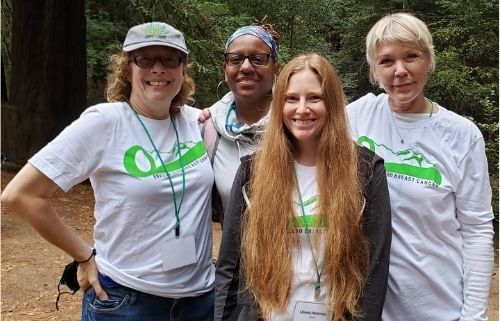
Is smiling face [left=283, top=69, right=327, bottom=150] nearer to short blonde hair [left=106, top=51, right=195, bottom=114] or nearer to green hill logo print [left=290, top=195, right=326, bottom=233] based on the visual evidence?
green hill logo print [left=290, top=195, right=326, bottom=233]

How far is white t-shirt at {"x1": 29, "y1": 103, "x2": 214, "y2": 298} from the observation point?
2143mm

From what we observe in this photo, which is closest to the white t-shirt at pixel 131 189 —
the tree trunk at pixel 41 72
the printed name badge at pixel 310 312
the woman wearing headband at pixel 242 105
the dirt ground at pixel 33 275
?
the woman wearing headband at pixel 242 105

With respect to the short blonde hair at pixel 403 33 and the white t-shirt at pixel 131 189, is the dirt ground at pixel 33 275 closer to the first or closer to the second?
the white t-shirt at pixel 131 189

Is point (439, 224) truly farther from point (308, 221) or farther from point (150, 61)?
point (150, 61)

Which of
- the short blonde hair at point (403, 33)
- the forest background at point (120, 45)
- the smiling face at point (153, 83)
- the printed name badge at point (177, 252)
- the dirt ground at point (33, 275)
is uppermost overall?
the short blonde hair at point (403, 33)

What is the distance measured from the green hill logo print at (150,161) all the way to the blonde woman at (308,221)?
371 millimetres

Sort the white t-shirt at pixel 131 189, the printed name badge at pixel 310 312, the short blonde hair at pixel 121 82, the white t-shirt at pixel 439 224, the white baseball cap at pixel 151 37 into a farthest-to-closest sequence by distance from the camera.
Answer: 1. the short blonde hair at pixel 121 82
2. the white baseball cap at pixel 151 37
3. the white t-shirt at pixel 131 189
4. the white t-shirt at pixel 439 224
5. the printed name badge at pixel 310 312

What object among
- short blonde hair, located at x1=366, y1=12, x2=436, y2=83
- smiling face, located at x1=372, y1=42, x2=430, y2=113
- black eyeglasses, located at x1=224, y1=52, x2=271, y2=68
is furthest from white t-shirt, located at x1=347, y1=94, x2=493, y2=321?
black eyeglasses, located at x1=224, y1=52, x2=271, y2=68

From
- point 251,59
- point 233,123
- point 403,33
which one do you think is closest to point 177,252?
point 233,123

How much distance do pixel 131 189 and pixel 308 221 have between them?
2.32 feet

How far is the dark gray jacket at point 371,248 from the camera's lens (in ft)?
6.28

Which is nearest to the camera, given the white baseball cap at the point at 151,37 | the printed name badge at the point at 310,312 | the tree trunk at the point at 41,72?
the printed name badge at the point at 310,312

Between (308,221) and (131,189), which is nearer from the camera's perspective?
(308,221)

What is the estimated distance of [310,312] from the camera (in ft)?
6.24
